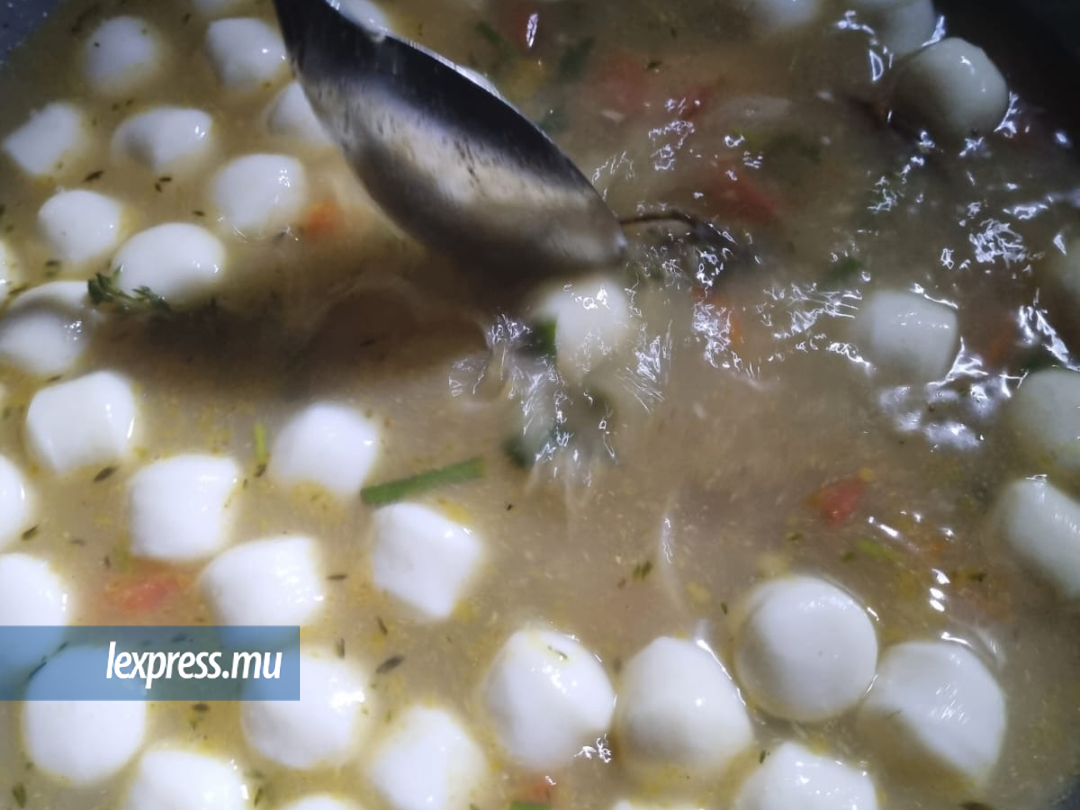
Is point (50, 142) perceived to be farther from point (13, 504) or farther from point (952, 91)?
point (952, 91)

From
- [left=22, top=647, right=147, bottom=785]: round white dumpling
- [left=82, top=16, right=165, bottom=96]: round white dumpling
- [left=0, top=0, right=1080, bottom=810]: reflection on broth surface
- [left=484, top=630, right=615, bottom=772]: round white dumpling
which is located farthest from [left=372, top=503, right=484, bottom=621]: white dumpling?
[left=82, top=16, right=165, bottom=96]: round white dumpling

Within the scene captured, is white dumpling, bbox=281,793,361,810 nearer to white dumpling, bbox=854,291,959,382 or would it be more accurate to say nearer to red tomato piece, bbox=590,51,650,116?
white dumpling, bbox=854,291,959,382

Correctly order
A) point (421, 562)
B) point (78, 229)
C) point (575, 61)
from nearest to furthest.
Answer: point (421, 562) → point (78, 229) → point (575, 61)

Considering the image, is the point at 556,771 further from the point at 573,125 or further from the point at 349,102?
the point at 573,125

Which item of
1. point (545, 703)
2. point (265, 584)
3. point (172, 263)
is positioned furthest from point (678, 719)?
point (172, 263)

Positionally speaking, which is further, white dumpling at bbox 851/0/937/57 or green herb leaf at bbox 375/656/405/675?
white dumpling at bbox 851/0/937/57

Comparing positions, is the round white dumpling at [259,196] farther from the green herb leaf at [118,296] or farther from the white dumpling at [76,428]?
the white dumpling at [76,428]

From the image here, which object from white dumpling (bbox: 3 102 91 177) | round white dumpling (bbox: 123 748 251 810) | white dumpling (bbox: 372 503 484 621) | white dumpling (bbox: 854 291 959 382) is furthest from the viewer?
white dumpling (bbox: 3 102 91 177)
